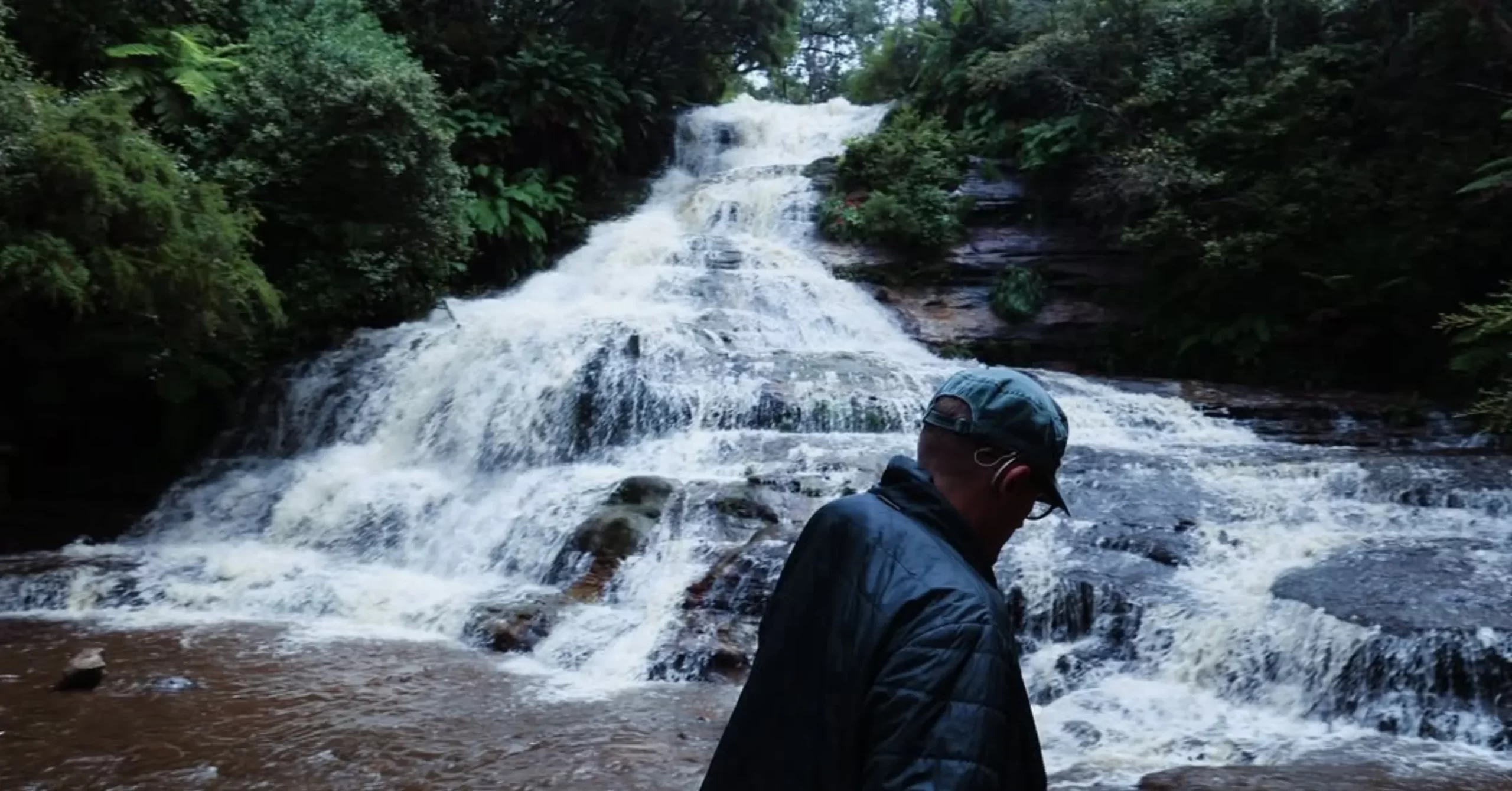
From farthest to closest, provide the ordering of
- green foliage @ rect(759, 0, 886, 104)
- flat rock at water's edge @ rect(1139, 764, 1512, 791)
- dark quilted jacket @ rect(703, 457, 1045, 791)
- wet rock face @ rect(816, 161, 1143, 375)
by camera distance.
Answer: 1. green foliage @ rect(759, 0, 886, 104)
2. wet rock face @ rect(816, 161, 1143, 375)
3. flat rock at water's edge @ rect(1139, 764, 1512, 791)
4. dark quilted jacket @ rect(703, 457, 1045, 791)

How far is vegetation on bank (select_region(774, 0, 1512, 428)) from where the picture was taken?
37.6 feet

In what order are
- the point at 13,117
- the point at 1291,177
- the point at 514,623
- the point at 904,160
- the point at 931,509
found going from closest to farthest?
the point at 931,509 < the point at 514,623 < the point at 13,117 < the point at 1291,177 < the point at 904,160

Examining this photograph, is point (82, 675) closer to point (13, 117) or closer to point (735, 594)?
point (735, 594)

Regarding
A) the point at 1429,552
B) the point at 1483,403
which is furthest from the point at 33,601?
the point at 1483,403

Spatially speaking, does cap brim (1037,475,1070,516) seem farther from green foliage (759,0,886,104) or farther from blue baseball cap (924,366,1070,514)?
green foliage (759,0,886,104)

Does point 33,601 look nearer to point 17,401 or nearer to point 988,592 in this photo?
point 17,401

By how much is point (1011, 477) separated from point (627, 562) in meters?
6.34

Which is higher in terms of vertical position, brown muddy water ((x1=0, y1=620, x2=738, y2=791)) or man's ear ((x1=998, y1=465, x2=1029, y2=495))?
man's ear ((x1=998, y1=465, x2=1029, y2=495))

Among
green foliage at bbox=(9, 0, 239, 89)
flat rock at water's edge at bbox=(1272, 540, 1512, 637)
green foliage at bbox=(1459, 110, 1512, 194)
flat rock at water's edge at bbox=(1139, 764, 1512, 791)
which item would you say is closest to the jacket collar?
flat rock at water's edge at bbox=(1139, 764, 1512, 791)

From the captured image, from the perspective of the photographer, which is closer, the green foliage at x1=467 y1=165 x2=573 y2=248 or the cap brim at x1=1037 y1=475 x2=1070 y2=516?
the cap brim at x1=1037 y1=475 x2=1070 y2=516

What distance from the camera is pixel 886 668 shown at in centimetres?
133

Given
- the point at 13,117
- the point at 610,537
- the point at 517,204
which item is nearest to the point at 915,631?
the point at 610,537

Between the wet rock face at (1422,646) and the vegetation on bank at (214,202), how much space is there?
8.70 m

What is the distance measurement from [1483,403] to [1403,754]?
13.5 ft
